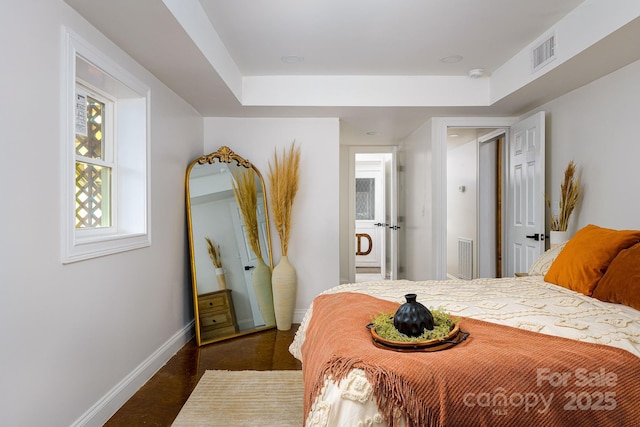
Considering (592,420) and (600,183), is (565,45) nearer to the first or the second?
(600,183)

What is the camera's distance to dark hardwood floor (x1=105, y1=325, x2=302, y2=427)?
2.33 m

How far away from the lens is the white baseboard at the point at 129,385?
2.17 metres

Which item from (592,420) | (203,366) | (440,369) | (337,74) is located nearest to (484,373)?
(440,369)

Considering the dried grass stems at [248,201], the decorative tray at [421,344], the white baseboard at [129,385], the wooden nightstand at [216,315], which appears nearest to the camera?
the decorative tray at [421,344]

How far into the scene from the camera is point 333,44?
3121mm

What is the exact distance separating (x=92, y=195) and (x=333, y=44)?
2027mm

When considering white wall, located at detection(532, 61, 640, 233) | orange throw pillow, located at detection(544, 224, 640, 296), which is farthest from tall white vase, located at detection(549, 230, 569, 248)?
orange throw pillow, located at detection(544, 224, 640, 296)

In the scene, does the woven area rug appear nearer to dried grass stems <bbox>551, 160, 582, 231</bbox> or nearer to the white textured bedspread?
the white textured bedspread

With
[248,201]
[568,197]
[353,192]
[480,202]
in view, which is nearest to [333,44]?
[248,201]

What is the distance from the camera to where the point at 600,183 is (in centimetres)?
307

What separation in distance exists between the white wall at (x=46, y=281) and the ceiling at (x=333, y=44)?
318 mm

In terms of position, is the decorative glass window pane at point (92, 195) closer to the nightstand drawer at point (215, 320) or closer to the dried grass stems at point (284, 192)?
the nightstand drawer at point (215, 320)

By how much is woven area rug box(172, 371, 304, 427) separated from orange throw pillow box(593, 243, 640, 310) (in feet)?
5.73

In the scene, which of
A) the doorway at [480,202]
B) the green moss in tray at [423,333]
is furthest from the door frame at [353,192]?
the green moss in tray at [423,333]
